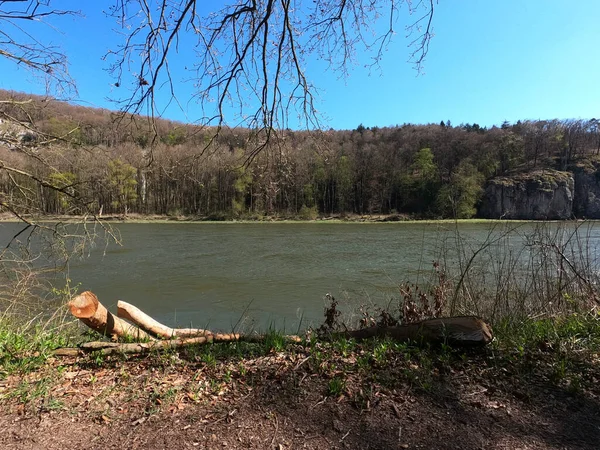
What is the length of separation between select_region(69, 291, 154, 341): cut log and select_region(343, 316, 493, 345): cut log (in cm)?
229

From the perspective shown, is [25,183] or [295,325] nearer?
[25,183]

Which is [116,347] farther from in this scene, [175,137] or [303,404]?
[175,137]

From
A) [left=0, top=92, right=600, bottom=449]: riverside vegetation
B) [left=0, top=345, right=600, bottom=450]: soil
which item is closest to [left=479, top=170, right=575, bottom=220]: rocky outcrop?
[left=0, top=92, right=600, bottom=449]: riverside vegetation

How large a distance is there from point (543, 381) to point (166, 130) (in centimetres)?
398

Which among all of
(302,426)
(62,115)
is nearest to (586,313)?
(302,426)

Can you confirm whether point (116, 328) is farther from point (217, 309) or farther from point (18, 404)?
point (217, 309)

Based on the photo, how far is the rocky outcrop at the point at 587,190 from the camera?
6938cm

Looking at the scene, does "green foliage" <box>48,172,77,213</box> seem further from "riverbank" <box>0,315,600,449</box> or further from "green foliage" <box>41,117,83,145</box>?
"riverbank" <box>0,315,600,449</box>

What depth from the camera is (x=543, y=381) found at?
2.77 metres

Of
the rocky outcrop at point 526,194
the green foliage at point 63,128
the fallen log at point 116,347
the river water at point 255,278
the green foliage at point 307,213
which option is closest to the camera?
the fallen log at point 116,347

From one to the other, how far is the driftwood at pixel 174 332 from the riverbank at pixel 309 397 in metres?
0.10

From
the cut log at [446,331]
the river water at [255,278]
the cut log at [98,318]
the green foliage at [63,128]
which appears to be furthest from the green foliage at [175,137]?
the cut log at [446,331]

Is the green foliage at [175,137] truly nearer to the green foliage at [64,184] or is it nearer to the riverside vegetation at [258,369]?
the riverside vegetation at [258,369]

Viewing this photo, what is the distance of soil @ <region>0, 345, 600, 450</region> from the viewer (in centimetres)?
211
